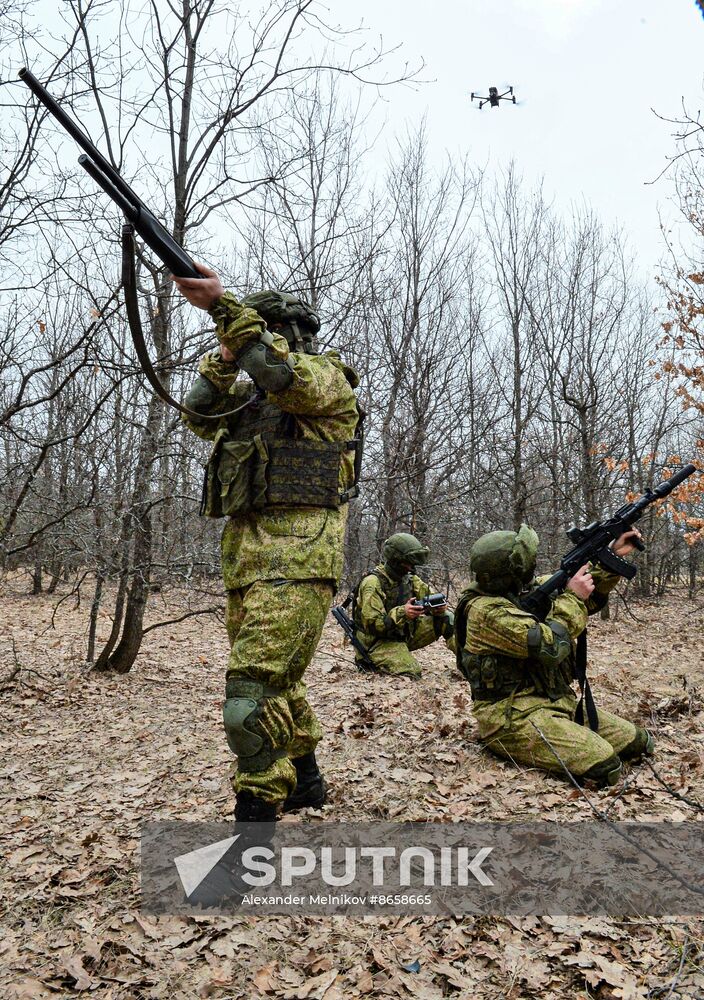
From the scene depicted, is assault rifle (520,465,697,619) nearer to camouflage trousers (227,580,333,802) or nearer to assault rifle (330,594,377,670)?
camouflage trousers (227,580,333,802)

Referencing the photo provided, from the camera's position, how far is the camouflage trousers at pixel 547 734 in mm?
3572

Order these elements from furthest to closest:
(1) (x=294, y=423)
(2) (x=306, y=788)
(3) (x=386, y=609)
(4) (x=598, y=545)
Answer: (3) (x=386, y=609) < (4) (x=598, y=545) < (2) (x=306, y=788) < (1) (x=294, y=423)

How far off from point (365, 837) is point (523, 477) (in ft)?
36.3

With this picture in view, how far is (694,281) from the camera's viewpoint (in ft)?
32.5

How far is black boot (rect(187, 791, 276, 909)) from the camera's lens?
101 inches

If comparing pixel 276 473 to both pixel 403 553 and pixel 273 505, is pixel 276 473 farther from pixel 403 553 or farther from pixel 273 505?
pixel 403 553

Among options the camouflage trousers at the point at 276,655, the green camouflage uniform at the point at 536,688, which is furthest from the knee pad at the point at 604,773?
the camouflage trousers at the point at 276,655

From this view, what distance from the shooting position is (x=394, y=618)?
6836 millimetres

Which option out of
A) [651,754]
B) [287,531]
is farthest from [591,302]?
[287,531]

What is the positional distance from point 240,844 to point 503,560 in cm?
210

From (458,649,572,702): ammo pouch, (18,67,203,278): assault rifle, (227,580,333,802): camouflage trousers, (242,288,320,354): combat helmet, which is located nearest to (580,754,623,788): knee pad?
(458,649,572,702): ammo pouch

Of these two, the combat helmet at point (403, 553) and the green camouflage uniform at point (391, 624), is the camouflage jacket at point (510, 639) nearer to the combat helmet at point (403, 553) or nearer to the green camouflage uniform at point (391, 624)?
the green camouflage uniform at point (391, 624)

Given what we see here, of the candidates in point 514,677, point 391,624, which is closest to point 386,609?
point 391,624

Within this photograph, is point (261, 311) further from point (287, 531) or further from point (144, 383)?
point (144, 383)
